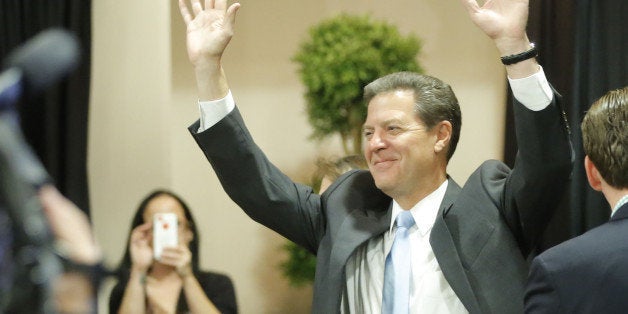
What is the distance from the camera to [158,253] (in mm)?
2990

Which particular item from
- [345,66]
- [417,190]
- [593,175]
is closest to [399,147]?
[417,190]

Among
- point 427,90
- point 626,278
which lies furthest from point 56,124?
point 626,278

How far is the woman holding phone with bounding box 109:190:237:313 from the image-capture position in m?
3.00

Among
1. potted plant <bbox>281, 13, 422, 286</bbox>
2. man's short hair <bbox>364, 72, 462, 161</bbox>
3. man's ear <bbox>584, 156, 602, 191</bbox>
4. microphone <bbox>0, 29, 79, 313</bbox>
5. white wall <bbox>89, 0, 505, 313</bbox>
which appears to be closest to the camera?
microphone <bbox>0, 29, 79, 313</bbox>

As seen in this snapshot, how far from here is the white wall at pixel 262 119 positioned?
4.23 m

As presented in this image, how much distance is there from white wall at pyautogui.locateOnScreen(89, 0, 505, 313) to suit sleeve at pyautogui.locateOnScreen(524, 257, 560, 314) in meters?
2.74

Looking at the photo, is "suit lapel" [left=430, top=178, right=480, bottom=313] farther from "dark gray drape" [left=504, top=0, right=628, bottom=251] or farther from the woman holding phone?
"dark gray drape" [left=504, top=0, right=628, bottom=251]

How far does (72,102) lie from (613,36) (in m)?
2.35

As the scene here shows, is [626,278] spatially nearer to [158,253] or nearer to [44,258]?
[44,258]

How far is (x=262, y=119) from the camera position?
173 inches

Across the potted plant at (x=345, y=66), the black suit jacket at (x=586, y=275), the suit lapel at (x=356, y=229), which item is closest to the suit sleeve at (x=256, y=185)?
the suit lapel at (x=356, y=229)

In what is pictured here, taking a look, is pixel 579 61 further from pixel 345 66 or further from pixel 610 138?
pixel 610 138

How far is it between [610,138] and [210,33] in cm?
86

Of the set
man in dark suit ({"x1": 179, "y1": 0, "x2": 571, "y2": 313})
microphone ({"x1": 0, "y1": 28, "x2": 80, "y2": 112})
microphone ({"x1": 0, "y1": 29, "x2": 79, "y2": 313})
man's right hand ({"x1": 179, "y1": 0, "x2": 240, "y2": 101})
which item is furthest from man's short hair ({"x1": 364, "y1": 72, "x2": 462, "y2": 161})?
microphone ({"x1": 0, "y1": 29, "x2": 79, "y2": 313})
